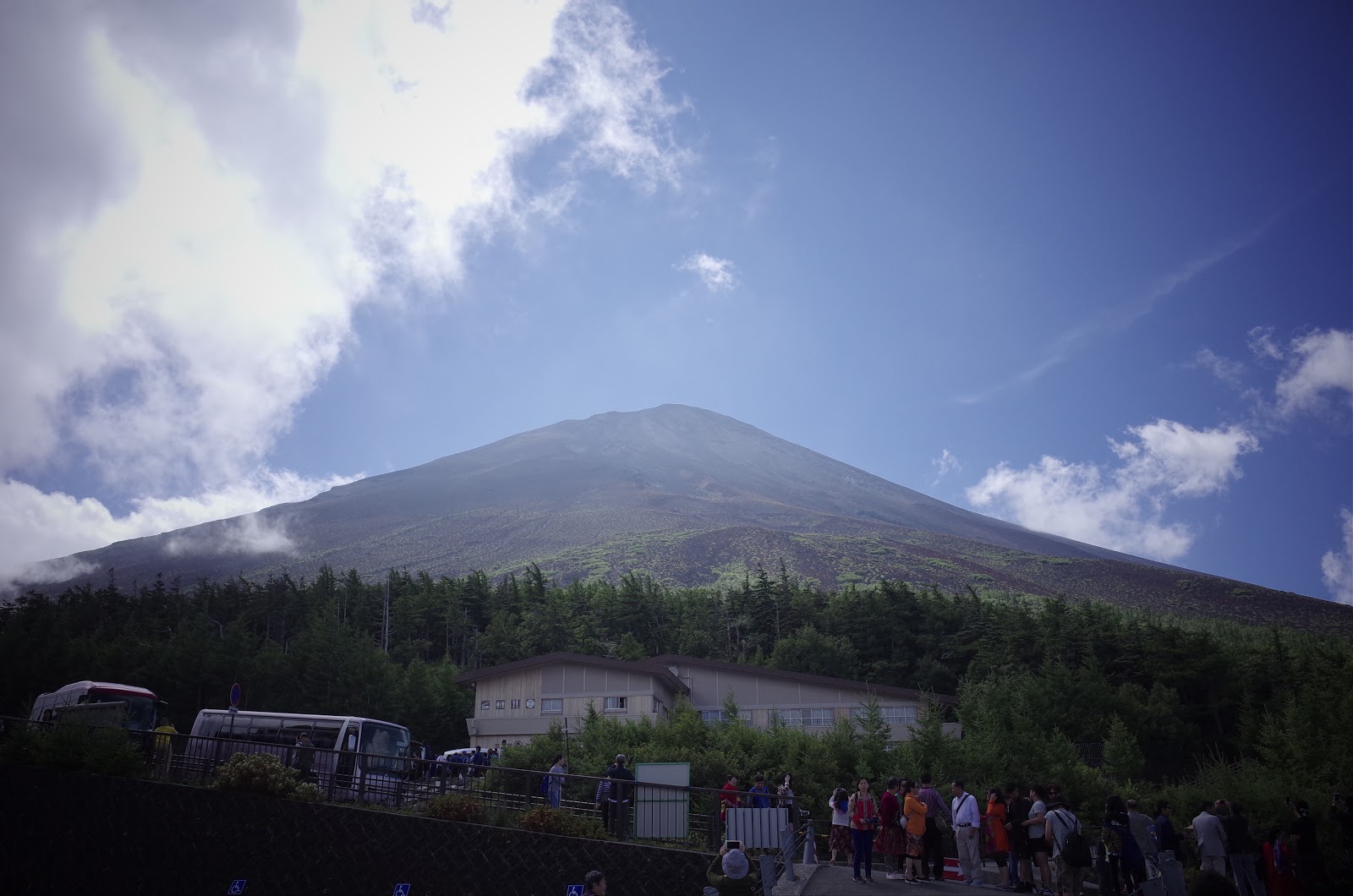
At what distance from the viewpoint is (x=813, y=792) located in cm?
2594

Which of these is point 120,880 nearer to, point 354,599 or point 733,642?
point 733,642

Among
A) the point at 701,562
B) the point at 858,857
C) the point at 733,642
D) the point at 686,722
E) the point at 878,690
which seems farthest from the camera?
the point at 701,562

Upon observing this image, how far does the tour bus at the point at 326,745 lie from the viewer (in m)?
17.3

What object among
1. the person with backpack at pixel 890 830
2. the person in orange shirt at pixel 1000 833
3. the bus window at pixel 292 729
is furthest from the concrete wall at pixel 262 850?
the bus window at pixel 292 729

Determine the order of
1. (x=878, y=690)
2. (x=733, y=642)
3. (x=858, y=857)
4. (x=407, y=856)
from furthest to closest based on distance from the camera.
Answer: (x=733, y=642), (x=878, y=690), (x=407, y=856), (x=858, y=857)

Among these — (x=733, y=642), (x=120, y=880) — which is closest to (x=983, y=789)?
(x=120, y=880)

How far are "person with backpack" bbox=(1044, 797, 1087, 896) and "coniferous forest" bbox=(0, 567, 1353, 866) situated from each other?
13.7 meters

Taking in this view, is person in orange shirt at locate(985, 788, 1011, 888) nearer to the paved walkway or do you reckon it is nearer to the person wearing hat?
the paved walkway

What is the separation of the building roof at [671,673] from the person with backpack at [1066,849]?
2892 centimetres

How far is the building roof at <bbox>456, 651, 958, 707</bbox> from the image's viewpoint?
4309 centimetres

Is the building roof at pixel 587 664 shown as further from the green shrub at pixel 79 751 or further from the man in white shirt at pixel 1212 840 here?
the man in white shirt at pixel 1212 840

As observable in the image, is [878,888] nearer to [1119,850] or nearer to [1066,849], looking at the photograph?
[1066,849]

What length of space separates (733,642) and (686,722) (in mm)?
47028

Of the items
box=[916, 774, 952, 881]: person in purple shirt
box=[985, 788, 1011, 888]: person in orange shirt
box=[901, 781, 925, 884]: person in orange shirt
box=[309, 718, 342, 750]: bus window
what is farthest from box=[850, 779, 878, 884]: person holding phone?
box=[309, 718, 342, 750]: bus window
